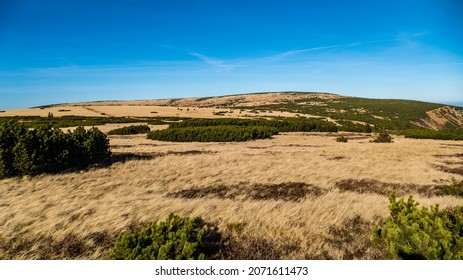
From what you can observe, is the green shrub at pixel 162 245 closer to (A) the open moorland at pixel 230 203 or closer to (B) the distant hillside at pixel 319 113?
(A) the open moorland at pixel 230 203

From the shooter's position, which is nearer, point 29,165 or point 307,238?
point 307,238

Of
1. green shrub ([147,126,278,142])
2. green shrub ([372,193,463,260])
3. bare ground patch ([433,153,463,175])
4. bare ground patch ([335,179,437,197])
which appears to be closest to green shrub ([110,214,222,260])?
green shrub ([372,193,463,260])

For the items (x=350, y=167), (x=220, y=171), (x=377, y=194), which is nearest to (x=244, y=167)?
(x=220, y=171)

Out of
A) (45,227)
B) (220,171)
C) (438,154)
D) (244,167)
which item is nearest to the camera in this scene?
(45,227)

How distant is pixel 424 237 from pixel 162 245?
13.7 feet

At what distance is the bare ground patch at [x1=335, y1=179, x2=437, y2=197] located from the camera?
9796mm

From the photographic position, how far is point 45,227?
264 inches

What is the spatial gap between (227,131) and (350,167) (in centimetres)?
2200

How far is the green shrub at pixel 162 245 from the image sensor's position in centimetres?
469

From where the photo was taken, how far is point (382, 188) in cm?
1040

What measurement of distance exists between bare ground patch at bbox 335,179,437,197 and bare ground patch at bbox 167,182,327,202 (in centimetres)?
130

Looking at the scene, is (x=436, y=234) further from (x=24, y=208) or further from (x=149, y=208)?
(x=24, y=208)

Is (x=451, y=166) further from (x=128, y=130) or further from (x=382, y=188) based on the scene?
(x=128, y=130)

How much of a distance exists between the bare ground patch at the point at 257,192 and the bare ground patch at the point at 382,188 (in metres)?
1.30
